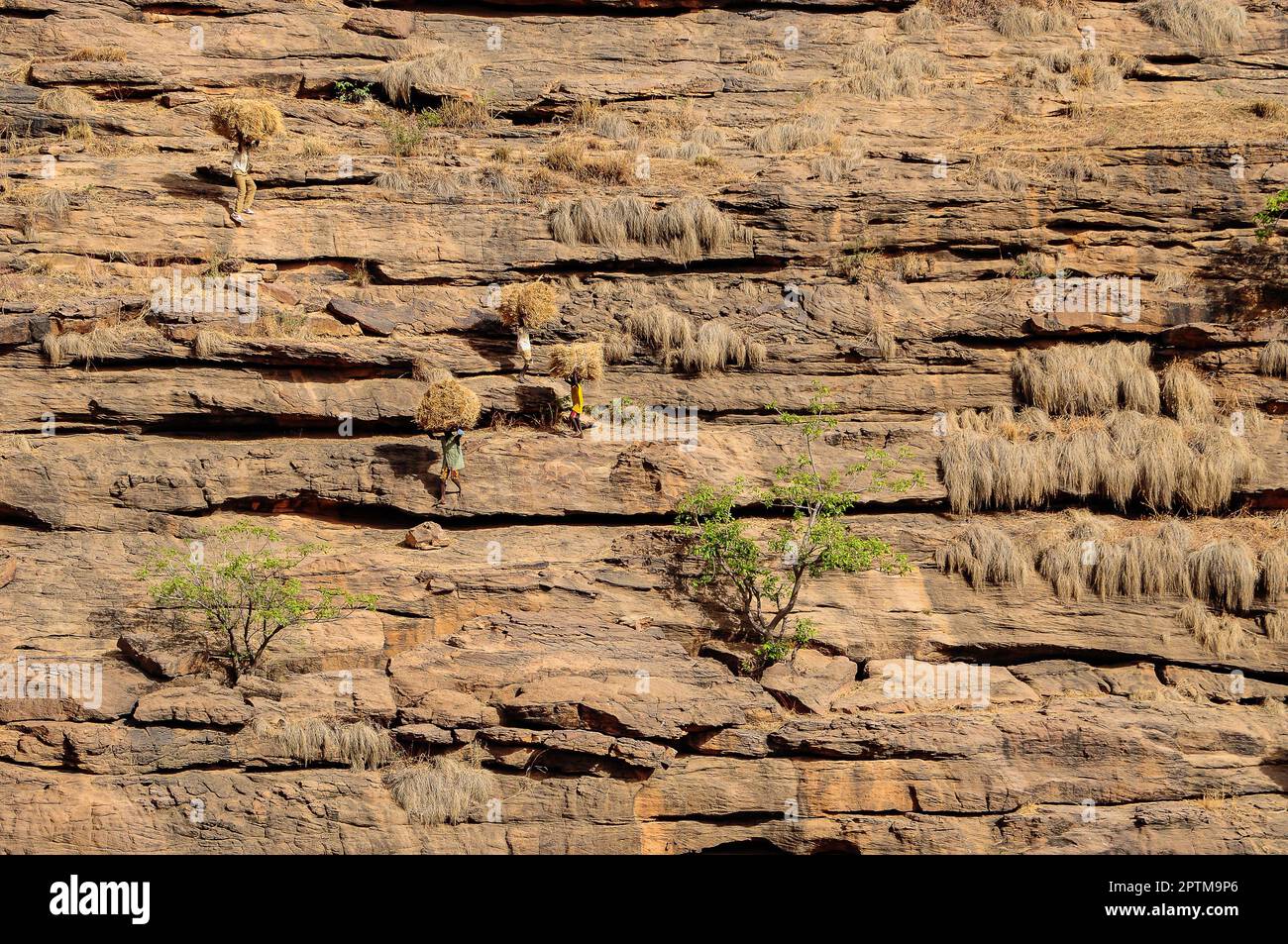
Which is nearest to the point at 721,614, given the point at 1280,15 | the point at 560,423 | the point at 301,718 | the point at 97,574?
the point at 560,423

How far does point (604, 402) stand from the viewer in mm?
16016

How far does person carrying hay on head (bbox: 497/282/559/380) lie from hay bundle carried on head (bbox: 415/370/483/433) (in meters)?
1.48

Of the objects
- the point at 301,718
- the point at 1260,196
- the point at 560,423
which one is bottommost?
the point at 301,718

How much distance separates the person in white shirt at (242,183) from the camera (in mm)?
17594

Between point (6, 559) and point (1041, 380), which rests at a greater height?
point (1041, 380)

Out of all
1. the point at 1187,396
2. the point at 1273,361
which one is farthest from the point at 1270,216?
the point at 1187,396

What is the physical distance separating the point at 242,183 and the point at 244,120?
3.13 feet

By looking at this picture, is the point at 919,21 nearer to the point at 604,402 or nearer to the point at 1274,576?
the point at 604,402

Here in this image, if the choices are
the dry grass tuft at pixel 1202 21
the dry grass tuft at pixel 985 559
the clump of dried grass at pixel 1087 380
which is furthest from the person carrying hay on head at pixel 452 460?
the dry grass tuft at pixel 1202 21

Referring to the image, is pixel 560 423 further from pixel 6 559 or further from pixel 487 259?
pixel 6 559

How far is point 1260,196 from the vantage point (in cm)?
1798

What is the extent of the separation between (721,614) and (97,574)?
7.03 m

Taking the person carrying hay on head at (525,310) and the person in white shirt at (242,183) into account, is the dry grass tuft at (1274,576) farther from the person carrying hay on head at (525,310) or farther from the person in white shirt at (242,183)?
the person in white shirt at (242,183)

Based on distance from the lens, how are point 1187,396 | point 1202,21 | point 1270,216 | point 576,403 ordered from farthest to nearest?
point 1202,21 < point 1270,216 < point 1187,396 < point 576,403
